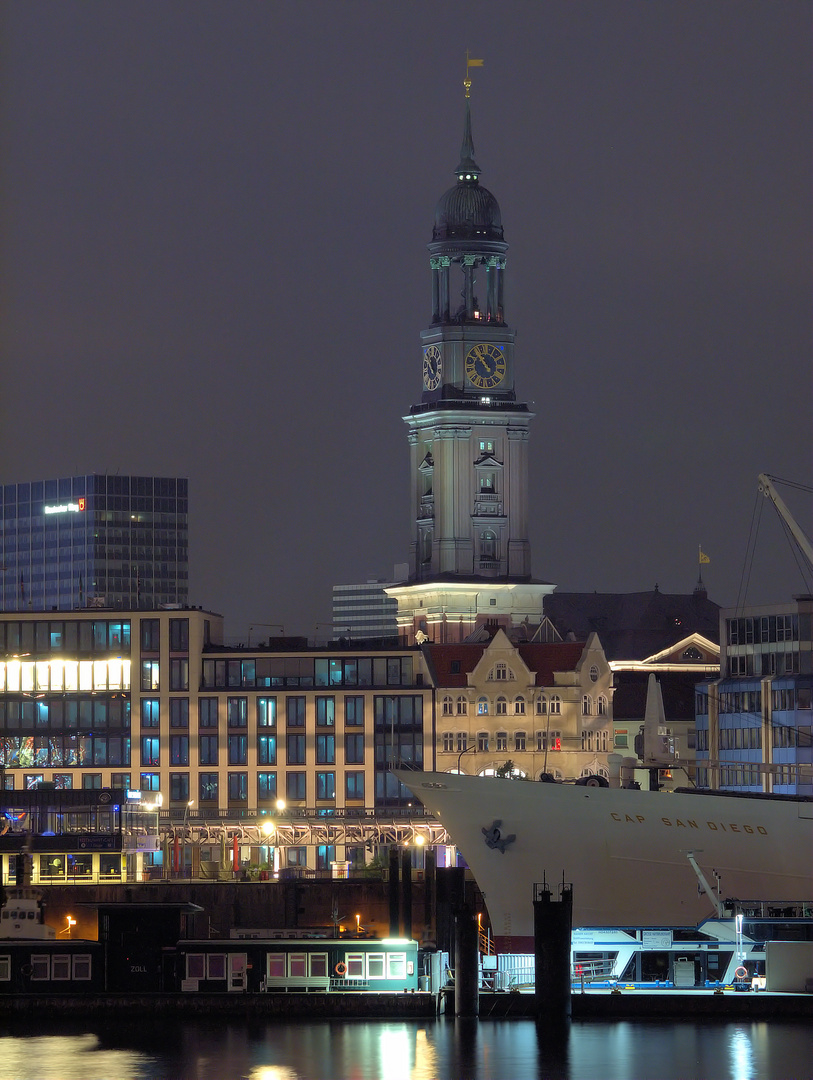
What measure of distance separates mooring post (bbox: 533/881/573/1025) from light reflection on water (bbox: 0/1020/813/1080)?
718 mm

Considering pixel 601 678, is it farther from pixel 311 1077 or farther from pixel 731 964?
pixel 311 1077

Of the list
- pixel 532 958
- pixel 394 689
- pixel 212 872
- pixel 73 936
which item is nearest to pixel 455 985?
pixel 532 958

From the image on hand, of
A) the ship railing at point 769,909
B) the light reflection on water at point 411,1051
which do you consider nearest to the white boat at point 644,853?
the ship railing at point 769,909

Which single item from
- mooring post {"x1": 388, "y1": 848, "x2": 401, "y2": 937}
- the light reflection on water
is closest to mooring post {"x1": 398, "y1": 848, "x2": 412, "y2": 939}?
mooring post {"x1": 388, "y1": 848, "x2": 401, "y2": 937}

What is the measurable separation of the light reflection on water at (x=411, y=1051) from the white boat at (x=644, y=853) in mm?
14347

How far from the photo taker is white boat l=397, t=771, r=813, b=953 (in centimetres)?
10606

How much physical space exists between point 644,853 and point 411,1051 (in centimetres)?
1985

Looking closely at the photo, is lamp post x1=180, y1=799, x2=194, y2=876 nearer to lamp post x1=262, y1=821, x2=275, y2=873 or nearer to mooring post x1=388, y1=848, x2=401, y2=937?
lamp post x1=262, y1=821, x2=275, y2=873

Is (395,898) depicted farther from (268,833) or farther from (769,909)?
(268,833)

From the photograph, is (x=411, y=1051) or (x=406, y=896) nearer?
(x=411, y=1051)

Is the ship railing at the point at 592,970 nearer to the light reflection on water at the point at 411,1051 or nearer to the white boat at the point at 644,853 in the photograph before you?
the white boat at the point at 644,853

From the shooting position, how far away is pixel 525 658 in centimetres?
17825

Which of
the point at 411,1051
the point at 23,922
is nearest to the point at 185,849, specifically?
the point at 23,922

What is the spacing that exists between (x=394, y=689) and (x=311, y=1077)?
85.0 meters
